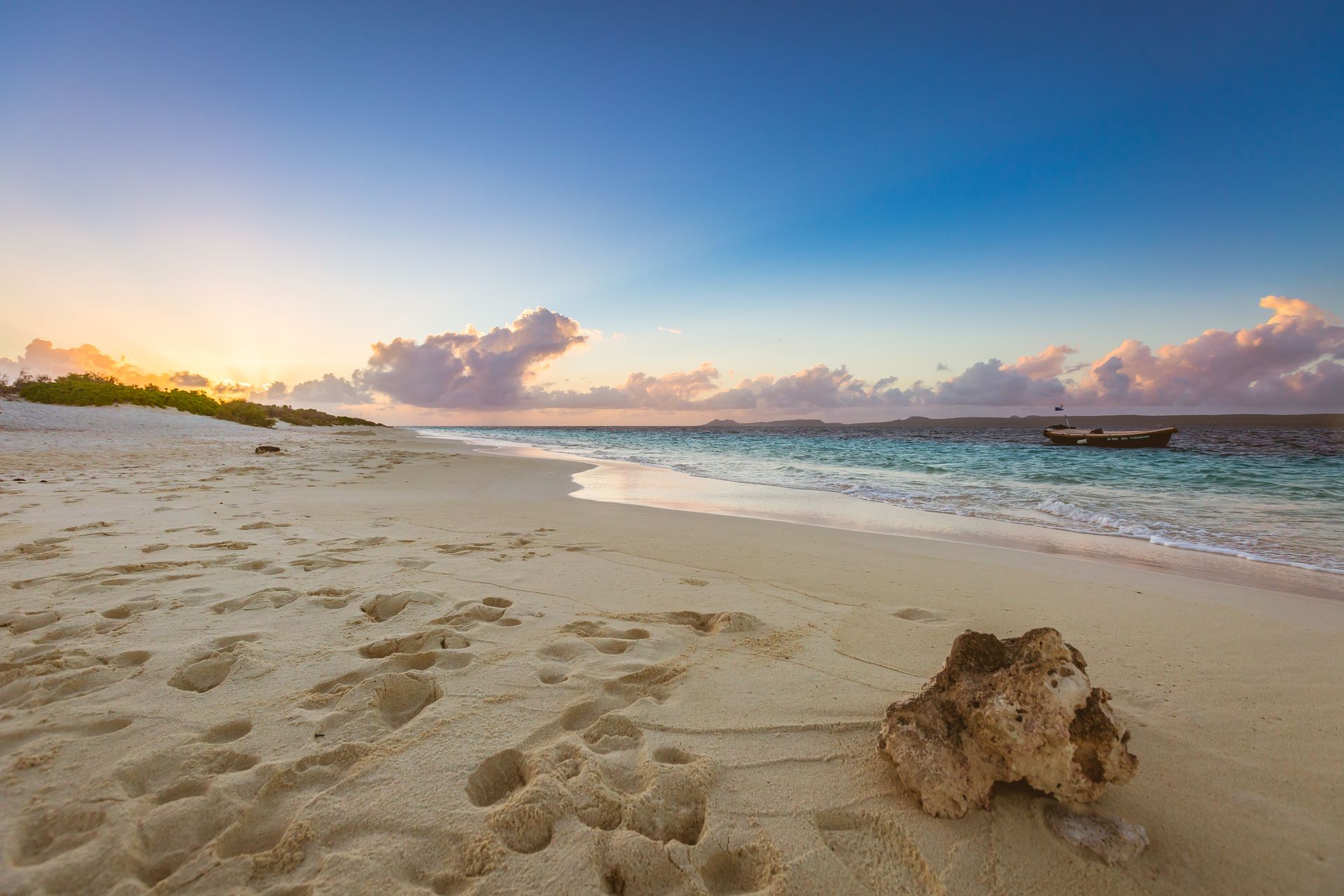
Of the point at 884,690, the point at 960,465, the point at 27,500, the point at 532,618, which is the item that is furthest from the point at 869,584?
the point at 960,465

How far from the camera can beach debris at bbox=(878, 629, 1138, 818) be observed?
5.60 feet

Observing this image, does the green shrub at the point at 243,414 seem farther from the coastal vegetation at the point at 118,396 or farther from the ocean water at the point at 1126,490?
the ocean water at the point at 1126,490

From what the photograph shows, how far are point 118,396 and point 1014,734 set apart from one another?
3591 cm

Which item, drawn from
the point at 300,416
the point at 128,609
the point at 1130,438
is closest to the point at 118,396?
the point at 300,416

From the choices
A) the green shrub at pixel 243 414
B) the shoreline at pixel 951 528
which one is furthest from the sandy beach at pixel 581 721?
the green shrub at pixel 243 414

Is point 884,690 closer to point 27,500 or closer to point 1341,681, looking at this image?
point 1341,681

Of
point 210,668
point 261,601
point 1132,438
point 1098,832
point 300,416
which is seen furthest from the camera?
point 300,416

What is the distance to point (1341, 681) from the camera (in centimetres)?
276

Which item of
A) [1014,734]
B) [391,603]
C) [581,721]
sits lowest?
[581,721]

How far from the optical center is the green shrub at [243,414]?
31.2 meters

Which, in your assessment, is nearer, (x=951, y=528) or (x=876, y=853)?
(x=876, y=853)

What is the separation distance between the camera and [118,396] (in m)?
25.5

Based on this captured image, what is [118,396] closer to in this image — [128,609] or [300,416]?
[300,416]

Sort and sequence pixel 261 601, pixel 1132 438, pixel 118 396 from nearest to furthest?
pixel 261 601 < pixel 118 396 < pixel 1132 438
